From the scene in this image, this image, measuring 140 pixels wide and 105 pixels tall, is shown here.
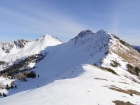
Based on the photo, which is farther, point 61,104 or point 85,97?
point 85,97

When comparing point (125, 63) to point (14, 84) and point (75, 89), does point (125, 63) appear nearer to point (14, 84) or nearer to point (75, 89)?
point (14, 84)

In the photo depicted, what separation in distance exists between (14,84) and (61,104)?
85527mm

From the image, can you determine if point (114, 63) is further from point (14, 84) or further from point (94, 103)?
point (94, 103)

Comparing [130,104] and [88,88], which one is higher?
[88,88]

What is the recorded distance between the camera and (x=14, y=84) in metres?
108

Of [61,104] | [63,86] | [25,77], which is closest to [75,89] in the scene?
[63,86]

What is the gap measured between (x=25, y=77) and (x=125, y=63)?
62.4 metres

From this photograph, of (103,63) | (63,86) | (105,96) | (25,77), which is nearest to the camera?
(105,96)

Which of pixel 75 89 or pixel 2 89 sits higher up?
pixel 75 89

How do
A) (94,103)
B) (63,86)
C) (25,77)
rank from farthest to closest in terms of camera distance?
(25,77) → (63,86) → (94,103)

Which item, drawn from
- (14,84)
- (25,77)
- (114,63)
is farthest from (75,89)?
(25,77)

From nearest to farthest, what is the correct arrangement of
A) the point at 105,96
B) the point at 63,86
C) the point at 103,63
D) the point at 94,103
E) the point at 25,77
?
the point at 94,103 < the point at 105,96 < the point at 63,86 < the point at 103,63 < the point at 25,77

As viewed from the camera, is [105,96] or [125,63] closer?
[105,96]

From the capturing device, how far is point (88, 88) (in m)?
40.1
